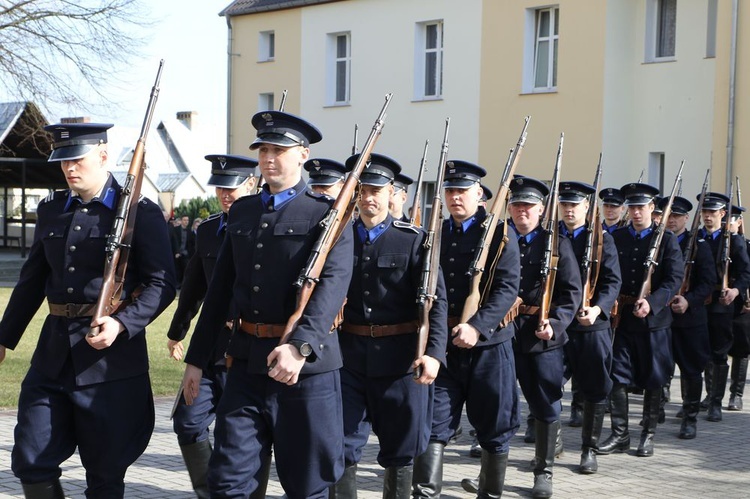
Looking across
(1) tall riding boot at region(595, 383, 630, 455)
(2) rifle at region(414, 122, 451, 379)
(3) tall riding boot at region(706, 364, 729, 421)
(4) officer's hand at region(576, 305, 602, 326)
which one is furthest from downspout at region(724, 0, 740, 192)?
(2) rifle at region(414, 122, 451, 379)

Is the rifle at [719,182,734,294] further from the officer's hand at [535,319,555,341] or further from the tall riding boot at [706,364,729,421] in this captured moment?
the officer's hand at [535,319,555,341]

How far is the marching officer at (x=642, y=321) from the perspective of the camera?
9.62 meters

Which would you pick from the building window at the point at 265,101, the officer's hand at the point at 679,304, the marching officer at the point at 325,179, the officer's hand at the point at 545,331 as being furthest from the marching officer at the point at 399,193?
the building window at the point at 265,101

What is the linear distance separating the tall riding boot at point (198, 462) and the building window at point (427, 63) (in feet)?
70.0

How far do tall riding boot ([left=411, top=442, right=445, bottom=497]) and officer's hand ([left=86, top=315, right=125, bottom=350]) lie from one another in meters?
2.24

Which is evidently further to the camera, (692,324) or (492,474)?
(692,324)

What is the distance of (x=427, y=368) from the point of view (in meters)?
6.23

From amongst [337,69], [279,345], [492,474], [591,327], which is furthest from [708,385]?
[337,69]

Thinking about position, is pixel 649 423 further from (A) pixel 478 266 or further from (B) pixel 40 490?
(B) pixel 40 490

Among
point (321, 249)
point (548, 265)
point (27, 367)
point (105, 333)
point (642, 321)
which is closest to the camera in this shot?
point (321, 249)

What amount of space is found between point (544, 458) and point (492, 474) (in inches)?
28.2

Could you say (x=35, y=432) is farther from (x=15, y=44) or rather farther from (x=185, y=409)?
(x=15, y=44)

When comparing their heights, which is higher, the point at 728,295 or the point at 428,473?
the point at 728,295

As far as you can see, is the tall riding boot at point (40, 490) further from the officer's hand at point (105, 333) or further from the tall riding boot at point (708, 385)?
the tall riding boot at point (708, 385)
